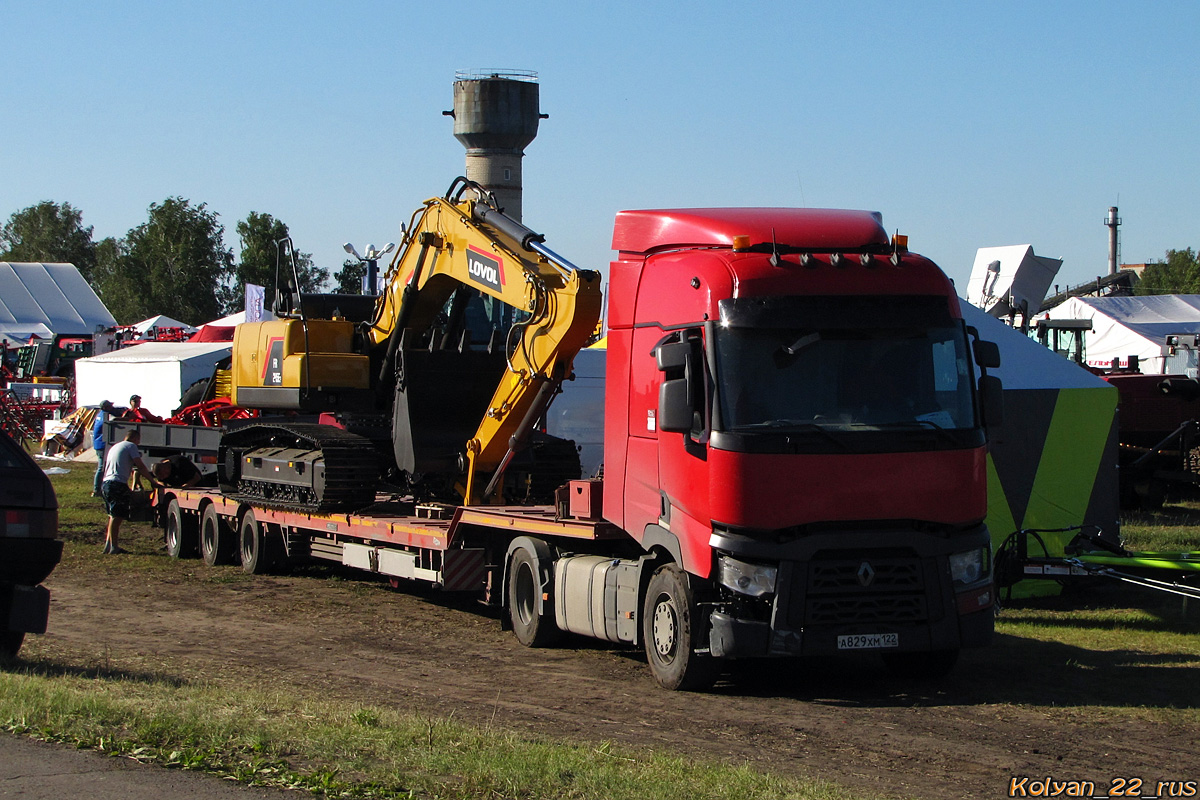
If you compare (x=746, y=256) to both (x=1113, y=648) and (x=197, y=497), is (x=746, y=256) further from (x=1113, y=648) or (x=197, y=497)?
(x=197, y=497)

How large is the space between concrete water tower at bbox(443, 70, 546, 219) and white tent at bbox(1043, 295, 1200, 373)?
30945mm

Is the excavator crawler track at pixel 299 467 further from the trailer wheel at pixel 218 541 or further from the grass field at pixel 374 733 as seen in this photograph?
the grass field at pixel 374 733

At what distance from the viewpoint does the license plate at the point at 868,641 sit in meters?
9.10

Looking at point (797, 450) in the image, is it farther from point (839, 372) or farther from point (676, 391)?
point (676, 391)

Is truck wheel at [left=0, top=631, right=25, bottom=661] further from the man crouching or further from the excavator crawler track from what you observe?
the man crouching

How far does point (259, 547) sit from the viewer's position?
54.2 feet

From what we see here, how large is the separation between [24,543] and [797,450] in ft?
18.4

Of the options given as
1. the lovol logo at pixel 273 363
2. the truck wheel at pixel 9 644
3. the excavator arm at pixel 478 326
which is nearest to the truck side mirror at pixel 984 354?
the excavator arm at pixel 478 326

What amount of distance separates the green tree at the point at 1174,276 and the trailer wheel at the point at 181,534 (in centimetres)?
8714

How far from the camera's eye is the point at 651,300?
10.3 metres

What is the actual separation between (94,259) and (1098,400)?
112 metres

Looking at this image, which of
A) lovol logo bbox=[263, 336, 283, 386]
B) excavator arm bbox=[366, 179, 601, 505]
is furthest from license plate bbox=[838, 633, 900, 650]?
lovol logo bbox=[263, 336, 283, 386]

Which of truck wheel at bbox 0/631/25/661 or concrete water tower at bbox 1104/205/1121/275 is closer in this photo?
truck wheel at bbox 0/631/25/661

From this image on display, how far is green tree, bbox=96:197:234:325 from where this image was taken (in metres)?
92.4
